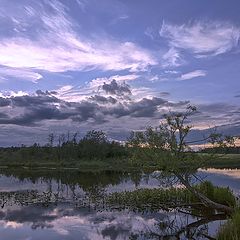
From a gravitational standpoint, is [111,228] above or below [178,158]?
below

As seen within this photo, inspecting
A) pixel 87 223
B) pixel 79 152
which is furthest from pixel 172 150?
pixel 79 152

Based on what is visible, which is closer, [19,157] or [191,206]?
[191,206]

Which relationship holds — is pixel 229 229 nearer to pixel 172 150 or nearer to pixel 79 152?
pixel 172 150

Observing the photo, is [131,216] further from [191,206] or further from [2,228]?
Answer: [2,228]

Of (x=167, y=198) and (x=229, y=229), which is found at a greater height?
(x=167, y=198)

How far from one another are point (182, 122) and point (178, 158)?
2.02 metres

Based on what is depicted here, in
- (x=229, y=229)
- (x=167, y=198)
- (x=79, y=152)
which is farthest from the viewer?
(x=79, y=152)

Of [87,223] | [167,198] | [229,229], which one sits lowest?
[87,223]

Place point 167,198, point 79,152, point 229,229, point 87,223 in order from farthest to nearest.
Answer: point 79,152, point 167,198, point 87,223, point 229,229

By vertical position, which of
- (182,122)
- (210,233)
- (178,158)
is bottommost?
(210,233)

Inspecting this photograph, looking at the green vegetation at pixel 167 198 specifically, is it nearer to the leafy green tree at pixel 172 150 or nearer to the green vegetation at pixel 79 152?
the leafy green tree at pixel 172 150

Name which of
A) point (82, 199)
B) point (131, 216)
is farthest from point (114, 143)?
point (131, 216)

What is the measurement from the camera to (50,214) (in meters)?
25.6

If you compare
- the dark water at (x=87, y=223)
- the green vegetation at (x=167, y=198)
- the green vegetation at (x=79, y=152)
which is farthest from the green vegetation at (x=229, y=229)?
the green vegetation at (x=79, y=152)
